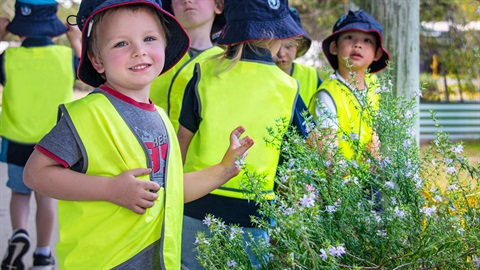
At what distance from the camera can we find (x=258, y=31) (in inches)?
135

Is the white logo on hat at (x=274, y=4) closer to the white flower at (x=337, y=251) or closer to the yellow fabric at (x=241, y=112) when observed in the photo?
the yellow fabric at (x=241, y=112)

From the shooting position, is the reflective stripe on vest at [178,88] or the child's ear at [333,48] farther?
Answer: the child's ear at [333,48]

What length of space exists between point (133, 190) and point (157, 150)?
10.9 inches

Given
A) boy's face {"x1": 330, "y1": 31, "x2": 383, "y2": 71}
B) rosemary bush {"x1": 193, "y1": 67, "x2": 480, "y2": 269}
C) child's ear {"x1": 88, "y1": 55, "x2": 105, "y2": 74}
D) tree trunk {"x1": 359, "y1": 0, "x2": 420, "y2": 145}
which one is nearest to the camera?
rosemary bush {"x1": 193, "y1": 67, "x2": 480, "y2": 269}

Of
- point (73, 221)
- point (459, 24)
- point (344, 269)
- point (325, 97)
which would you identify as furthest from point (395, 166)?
point (459, 24)

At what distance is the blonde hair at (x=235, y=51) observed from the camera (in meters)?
3.47

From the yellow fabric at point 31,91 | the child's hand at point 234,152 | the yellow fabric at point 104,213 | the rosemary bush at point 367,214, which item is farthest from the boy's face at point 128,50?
the yellow fabric at point 31,91

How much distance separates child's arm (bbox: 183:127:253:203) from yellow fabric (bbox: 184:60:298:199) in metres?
0.44

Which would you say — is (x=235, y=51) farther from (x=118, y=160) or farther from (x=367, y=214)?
(x=367, y=214)

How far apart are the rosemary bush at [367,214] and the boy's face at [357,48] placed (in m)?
1.84

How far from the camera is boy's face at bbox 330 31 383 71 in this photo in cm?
447

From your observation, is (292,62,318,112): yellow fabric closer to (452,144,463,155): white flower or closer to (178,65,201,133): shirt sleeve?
(178,65,201,133): shirt sleeve

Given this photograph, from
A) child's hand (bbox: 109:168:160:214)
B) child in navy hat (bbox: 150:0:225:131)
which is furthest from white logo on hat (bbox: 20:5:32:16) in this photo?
child's hand (bbox: 109:168:160:214)

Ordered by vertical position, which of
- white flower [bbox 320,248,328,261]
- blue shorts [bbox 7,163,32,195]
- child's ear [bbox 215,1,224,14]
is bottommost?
white flower [bbox 320,248,328,261]
